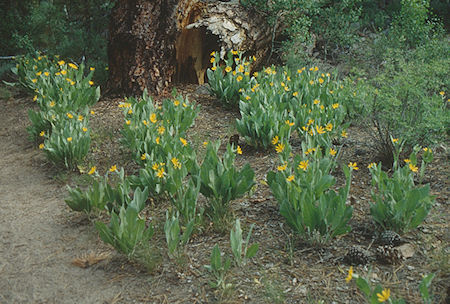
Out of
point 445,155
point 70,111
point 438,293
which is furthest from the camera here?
point 70,111

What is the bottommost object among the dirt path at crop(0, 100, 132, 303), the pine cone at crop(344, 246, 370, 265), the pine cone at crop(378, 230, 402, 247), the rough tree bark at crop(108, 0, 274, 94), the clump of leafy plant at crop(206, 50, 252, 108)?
the dirt path at crop(0, 100, 132, 303)

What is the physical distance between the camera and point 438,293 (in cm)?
239

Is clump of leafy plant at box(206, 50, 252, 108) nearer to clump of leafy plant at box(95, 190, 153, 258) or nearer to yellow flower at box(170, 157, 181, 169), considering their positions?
yellow flower at box(170, 157, 181, 169)

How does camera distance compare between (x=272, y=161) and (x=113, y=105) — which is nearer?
(x=272, y=161)

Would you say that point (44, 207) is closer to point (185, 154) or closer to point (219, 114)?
point (185, 154)

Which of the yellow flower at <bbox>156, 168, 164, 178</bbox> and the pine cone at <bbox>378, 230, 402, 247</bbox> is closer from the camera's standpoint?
the pine cone at <bbox>378, 230, 402, 247</bbox>

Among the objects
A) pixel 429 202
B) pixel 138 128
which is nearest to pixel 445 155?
pixel 429 202

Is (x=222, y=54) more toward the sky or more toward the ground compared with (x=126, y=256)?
more toward the sky

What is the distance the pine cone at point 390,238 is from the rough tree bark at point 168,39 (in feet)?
11.5

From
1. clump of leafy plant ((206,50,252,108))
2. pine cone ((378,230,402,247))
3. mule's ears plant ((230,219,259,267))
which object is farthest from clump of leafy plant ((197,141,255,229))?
clump of leafy plant ((206,50,252,108))

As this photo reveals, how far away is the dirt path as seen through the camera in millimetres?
2736

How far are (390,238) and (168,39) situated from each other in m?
3.75

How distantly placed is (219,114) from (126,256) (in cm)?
270

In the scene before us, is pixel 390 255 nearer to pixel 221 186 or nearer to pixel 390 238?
pixel 390 238
